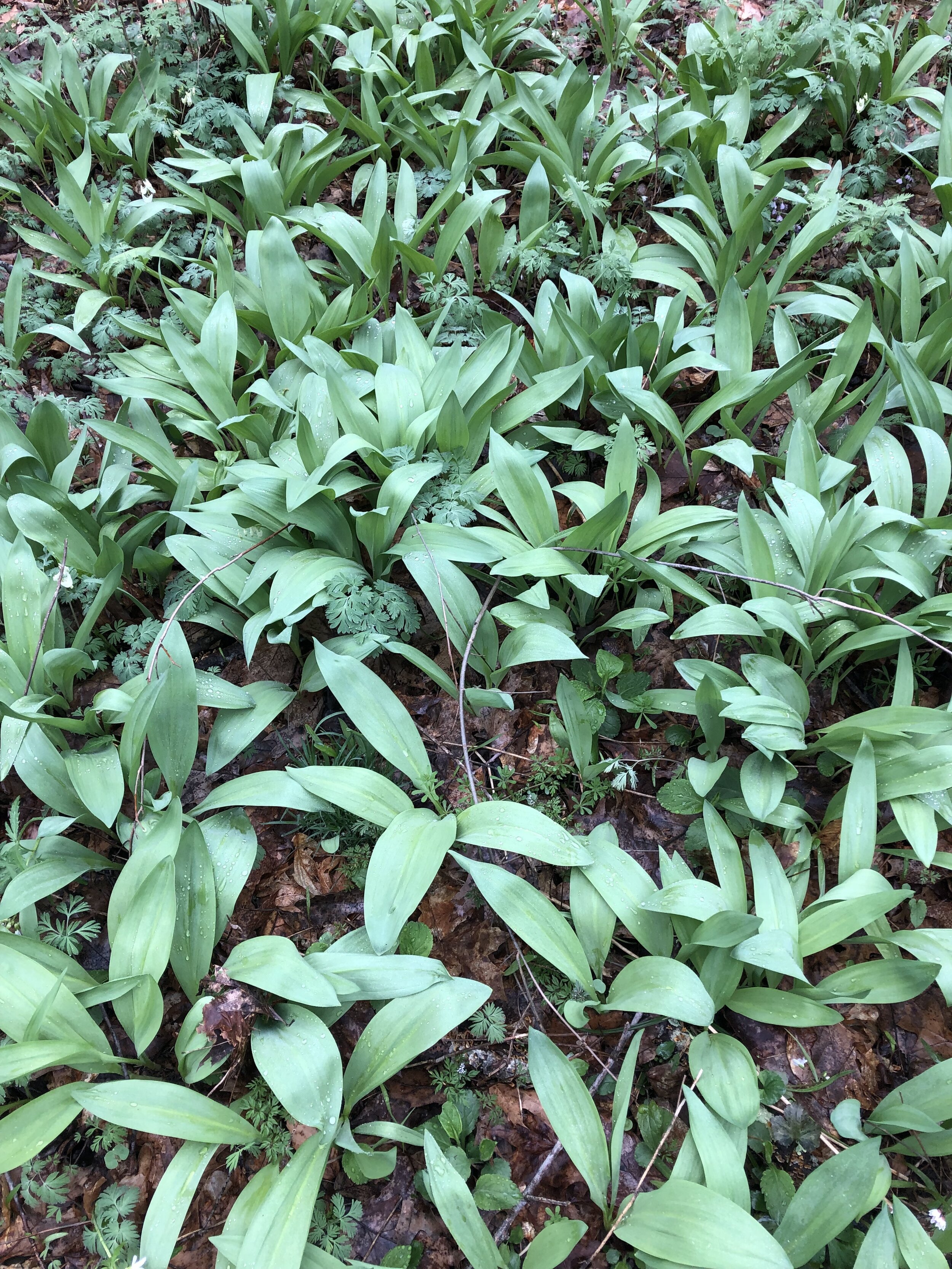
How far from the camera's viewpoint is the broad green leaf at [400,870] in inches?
59.9

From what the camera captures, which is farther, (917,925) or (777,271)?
(777,271)

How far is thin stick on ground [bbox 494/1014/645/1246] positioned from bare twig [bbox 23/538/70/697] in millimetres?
1571

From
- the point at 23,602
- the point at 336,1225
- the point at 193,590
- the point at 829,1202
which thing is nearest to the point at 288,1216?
the point at 336,1225

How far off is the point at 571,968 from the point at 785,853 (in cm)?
64

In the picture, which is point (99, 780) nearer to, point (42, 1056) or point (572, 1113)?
point (42, 1056)

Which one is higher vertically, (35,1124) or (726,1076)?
(726,1076)

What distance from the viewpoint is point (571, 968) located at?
5.22 ft

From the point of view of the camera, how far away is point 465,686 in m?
2.07

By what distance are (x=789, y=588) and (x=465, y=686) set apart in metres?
0.87

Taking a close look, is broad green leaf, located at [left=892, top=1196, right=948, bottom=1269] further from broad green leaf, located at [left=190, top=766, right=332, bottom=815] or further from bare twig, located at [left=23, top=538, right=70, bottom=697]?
bare twig, located at [left=23, top=538, right=70, bottom=697]

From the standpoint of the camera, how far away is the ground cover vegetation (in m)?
1.46

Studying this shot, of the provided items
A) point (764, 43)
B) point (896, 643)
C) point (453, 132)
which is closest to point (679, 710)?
point (896, 643)

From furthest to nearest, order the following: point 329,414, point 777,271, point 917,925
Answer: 1. point 777,271
2. point 329,414
3. point 917,925

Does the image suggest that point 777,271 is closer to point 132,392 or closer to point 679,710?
point 679,710
